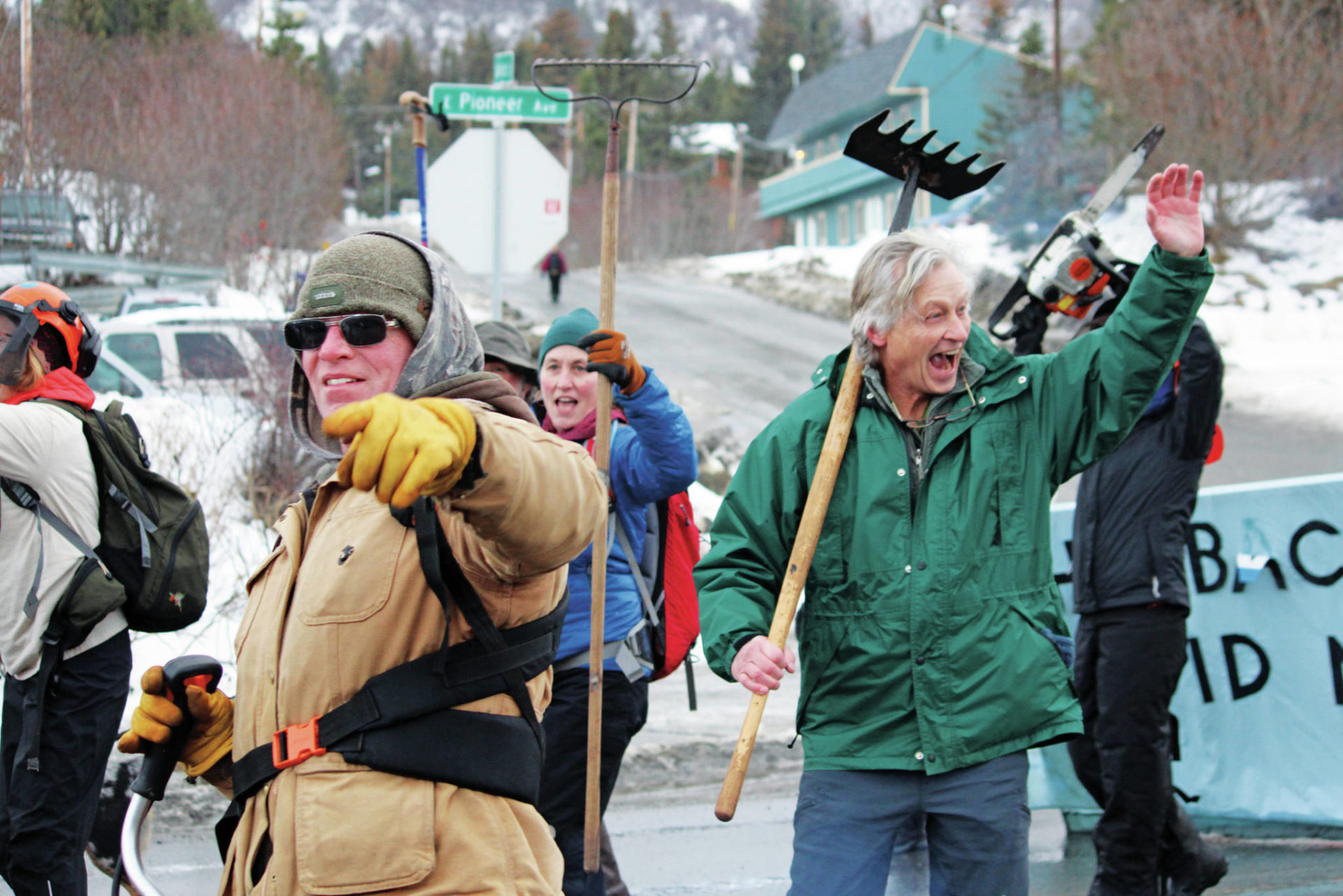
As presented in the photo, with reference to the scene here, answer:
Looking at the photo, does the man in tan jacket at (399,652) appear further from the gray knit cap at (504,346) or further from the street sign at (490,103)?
the street sign at (490,103)

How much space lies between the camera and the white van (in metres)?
9.34

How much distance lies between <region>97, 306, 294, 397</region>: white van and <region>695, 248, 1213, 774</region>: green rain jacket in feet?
18.5

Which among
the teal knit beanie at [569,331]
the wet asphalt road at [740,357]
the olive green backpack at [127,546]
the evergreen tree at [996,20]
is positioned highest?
the evergreen tree at [996,20]

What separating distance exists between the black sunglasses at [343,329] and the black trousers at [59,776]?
1869mm

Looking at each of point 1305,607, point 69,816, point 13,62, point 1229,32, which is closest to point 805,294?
point 1229,32

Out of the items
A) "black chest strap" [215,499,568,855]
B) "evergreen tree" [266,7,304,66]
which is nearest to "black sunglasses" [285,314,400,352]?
"black chest strap" [215,499,568,855]

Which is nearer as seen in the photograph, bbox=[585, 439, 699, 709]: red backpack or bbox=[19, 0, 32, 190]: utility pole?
bbox=[585, 439, 699, 709]: red backpack

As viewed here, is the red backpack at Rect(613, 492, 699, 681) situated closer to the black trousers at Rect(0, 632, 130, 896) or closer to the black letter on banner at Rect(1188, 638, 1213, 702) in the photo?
the black trousers at Rect(0, 632, 130, 896)

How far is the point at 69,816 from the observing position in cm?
338

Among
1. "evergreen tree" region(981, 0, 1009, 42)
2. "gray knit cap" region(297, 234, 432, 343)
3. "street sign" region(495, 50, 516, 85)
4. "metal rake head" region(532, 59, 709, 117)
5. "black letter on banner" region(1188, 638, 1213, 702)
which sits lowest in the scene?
"black letter on banner" region(1188, 638, 1213, 702)

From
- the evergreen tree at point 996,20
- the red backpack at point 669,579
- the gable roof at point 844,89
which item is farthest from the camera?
the evergreen tree at point 996,20

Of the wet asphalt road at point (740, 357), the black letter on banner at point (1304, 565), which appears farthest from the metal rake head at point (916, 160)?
the wet asphalt road at point (740, 357)

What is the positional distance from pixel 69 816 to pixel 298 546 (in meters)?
1.86

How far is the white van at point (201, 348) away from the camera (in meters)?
9.34
